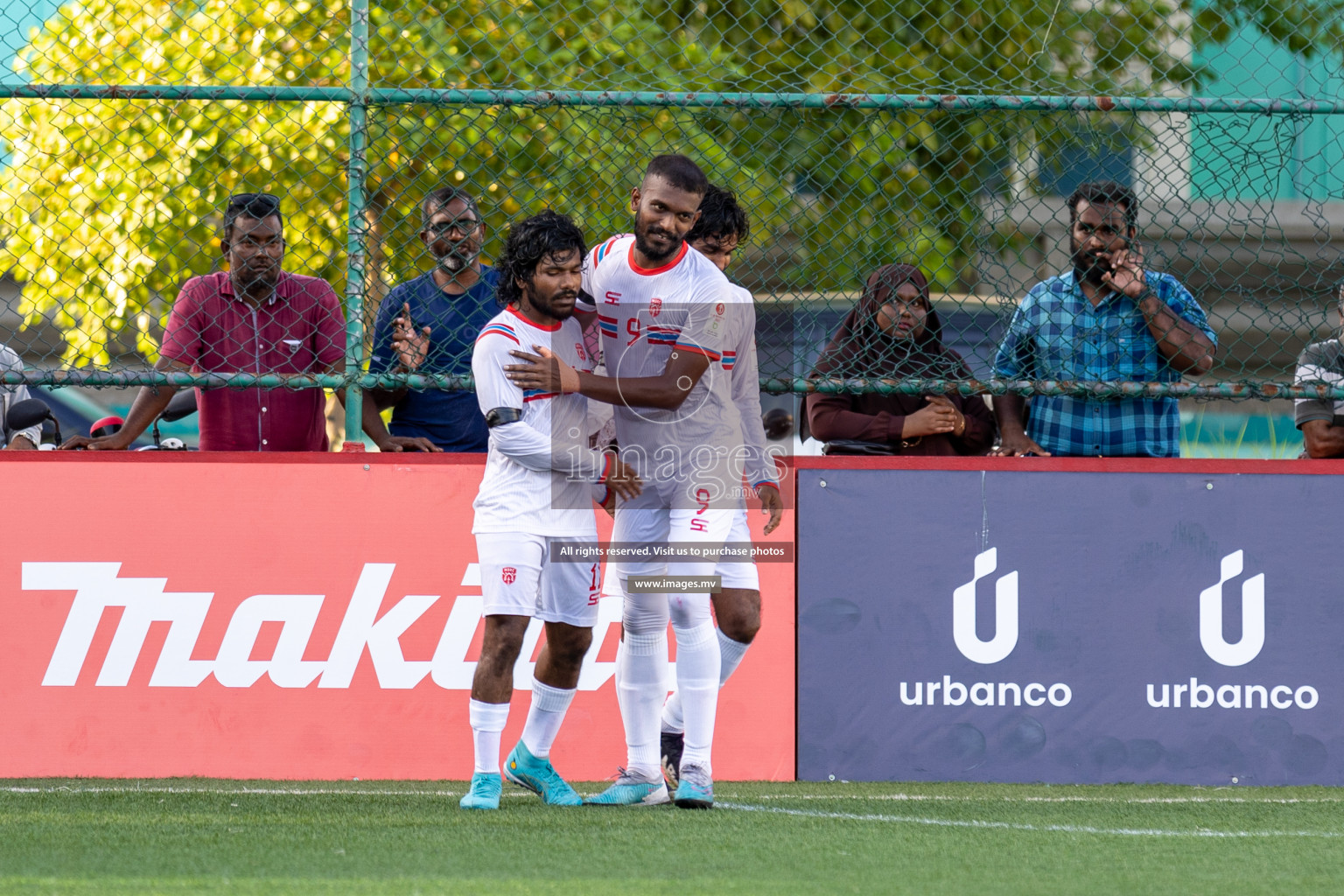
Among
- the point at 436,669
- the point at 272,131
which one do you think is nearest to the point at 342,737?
the point at 436,669

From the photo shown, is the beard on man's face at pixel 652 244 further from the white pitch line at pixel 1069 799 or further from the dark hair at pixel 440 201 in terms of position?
the white pitch line at pixel 1069 799

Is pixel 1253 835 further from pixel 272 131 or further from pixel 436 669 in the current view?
pixel 272 131

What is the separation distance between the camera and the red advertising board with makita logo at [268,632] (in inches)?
213

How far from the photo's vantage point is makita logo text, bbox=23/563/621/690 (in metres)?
5.40

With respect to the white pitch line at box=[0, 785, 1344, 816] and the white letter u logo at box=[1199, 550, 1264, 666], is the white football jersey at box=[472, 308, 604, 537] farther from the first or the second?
the white letter u logo at box=[1199, 550, 1264, 666]

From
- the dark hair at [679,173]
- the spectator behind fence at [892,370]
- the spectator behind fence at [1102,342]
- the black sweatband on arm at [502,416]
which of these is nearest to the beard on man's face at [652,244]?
the dark hair at [679,173]

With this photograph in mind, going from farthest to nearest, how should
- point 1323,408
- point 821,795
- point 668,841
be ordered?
point 1323,408 < point 821,795 < point 668,841

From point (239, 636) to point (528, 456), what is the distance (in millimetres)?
1495

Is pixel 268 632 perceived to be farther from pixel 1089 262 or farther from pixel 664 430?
pixel 1089 262

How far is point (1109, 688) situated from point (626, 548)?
6.43 feet

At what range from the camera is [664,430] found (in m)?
4.81

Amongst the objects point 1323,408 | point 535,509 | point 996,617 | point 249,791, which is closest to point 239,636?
point 249,791

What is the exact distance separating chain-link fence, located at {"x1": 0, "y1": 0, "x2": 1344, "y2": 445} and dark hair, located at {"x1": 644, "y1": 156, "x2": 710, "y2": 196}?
79 centimetres

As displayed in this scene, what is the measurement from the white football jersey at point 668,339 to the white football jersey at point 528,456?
0.18m
